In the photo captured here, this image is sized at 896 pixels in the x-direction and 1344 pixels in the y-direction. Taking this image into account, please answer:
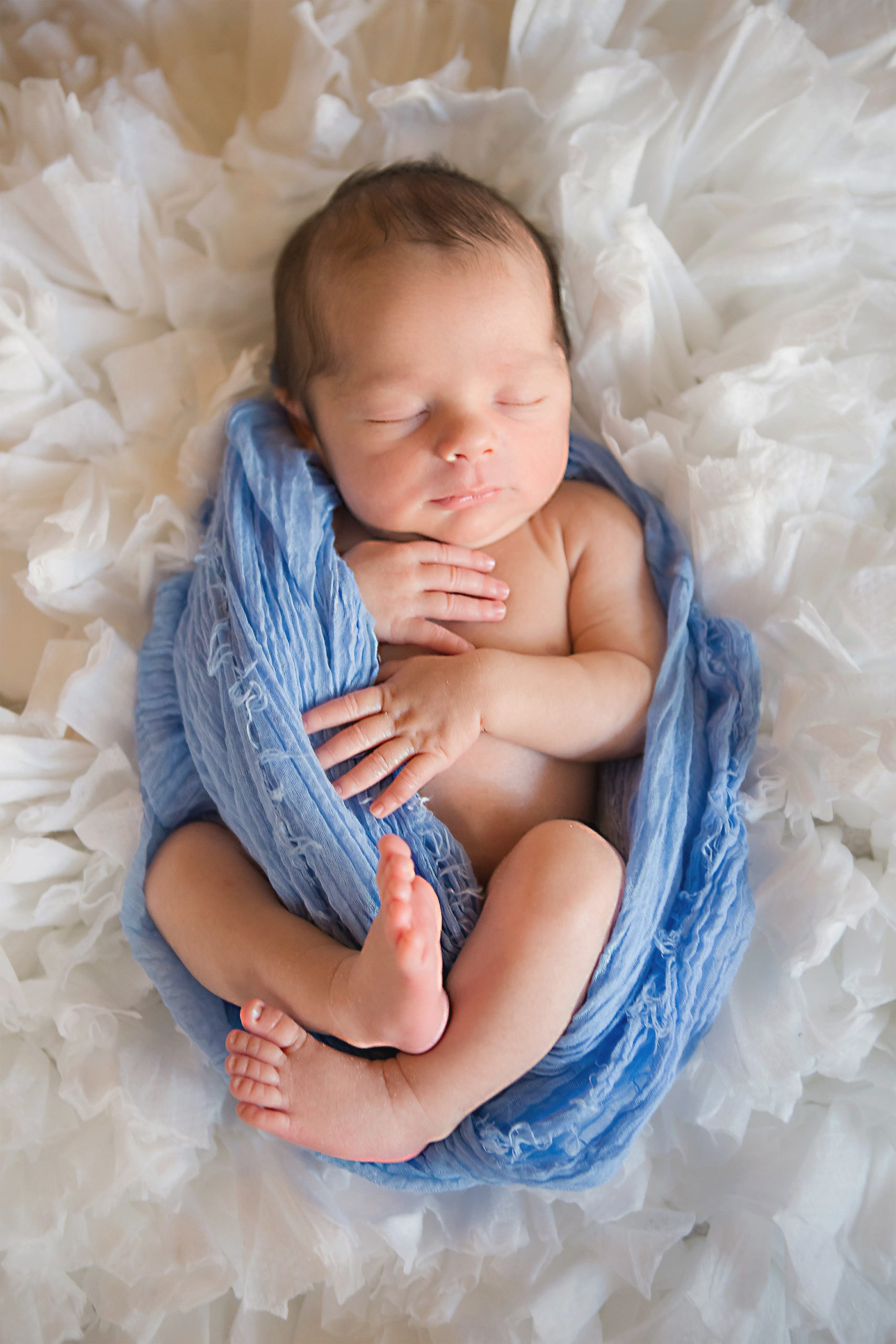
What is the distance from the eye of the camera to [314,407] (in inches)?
50.0

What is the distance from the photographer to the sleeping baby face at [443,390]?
116 centimetres

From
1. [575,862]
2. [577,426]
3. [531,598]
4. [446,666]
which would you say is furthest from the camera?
[577,426]

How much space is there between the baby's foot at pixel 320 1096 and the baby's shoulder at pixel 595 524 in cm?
68

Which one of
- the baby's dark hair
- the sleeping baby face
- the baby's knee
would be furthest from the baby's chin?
the baby's knee

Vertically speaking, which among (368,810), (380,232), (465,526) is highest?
(380,232)

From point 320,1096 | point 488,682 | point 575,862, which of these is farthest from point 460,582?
point 320,1096

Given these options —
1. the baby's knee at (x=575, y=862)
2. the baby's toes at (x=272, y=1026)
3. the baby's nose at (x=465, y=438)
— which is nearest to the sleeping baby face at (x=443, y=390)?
the baby's nose at (x=465, y=438)

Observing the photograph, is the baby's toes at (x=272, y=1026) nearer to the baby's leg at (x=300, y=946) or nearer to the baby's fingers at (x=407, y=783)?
the baby's leg at (x=300, y=946)

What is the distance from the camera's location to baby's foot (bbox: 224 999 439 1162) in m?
0.99

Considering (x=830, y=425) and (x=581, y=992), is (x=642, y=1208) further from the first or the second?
(x=830, y=425)

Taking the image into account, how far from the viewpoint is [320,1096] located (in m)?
0.99

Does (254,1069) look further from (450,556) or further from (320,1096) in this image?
(450,556)

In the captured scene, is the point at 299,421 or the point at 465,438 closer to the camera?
the point at 465,438

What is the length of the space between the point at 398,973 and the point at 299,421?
2.57ft
